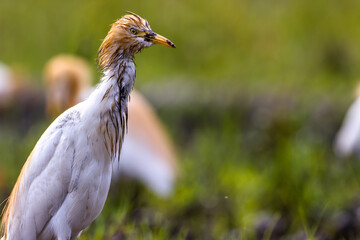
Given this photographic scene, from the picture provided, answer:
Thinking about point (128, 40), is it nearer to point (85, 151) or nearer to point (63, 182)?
point (85, 151)

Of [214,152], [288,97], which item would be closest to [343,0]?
[288,97]

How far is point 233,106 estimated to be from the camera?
7238 mm

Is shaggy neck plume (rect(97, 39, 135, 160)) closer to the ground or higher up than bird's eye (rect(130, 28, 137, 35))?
closer to the ground

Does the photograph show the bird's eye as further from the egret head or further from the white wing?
the white wing

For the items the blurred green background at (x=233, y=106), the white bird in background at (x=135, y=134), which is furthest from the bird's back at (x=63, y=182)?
the white bird in background at (x=135, y=134)

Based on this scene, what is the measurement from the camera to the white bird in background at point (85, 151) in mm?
2494

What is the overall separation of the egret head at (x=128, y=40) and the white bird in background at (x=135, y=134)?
2.60m

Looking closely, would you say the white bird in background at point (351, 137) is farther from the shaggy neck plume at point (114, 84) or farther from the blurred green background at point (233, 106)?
the shaggy neck plume at point (114, 84)

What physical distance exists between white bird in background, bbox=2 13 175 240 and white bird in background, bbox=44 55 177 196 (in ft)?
8.15

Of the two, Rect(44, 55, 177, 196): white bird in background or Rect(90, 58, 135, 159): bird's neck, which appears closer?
Rect(90, 58, 135, 159): bird's neck

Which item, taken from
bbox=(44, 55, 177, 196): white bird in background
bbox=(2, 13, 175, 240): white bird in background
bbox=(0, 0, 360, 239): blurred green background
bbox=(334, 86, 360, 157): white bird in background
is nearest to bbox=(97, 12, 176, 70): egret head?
bbox=(2, 13, 175, 240): white bird in background

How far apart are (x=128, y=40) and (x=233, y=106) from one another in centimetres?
478

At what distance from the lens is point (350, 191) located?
5191 millimetres

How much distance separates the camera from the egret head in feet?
8.23
